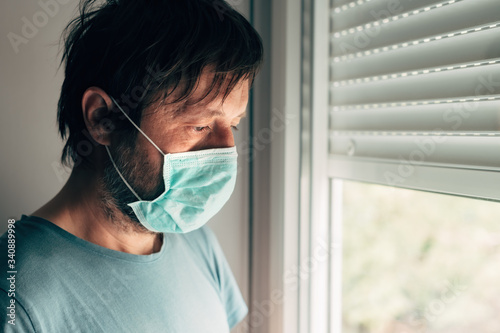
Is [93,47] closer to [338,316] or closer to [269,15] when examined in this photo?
[269,15]

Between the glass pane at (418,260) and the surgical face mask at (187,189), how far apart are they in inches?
53.2

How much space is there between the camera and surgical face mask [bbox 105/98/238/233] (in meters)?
0.94

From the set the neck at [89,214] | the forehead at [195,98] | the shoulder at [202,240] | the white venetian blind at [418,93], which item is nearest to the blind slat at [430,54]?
the white venetian blind at [418,93]

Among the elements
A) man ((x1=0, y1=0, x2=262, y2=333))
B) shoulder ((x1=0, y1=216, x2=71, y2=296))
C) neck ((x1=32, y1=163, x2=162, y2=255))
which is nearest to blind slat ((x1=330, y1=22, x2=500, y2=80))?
man ((x1=0, y1=0, x2=262, y2=333))

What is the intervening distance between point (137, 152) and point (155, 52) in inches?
8.6

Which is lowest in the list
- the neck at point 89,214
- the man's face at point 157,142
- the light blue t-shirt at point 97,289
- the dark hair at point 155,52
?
the light blue t-shirt at point 97,289

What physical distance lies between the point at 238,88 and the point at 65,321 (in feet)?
1.98

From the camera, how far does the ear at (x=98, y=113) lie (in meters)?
0.93

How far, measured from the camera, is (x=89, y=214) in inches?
37.5

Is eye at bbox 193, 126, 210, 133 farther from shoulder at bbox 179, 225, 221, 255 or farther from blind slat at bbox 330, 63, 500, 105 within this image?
blind slat at bbox 330, 63, 500, 105

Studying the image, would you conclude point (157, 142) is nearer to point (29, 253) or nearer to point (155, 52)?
point (155, 52)

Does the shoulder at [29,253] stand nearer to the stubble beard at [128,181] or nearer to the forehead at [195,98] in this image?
the stubble beard at [128,181]

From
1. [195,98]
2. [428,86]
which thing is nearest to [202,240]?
[195,98]

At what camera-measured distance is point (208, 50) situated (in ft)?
3.01
